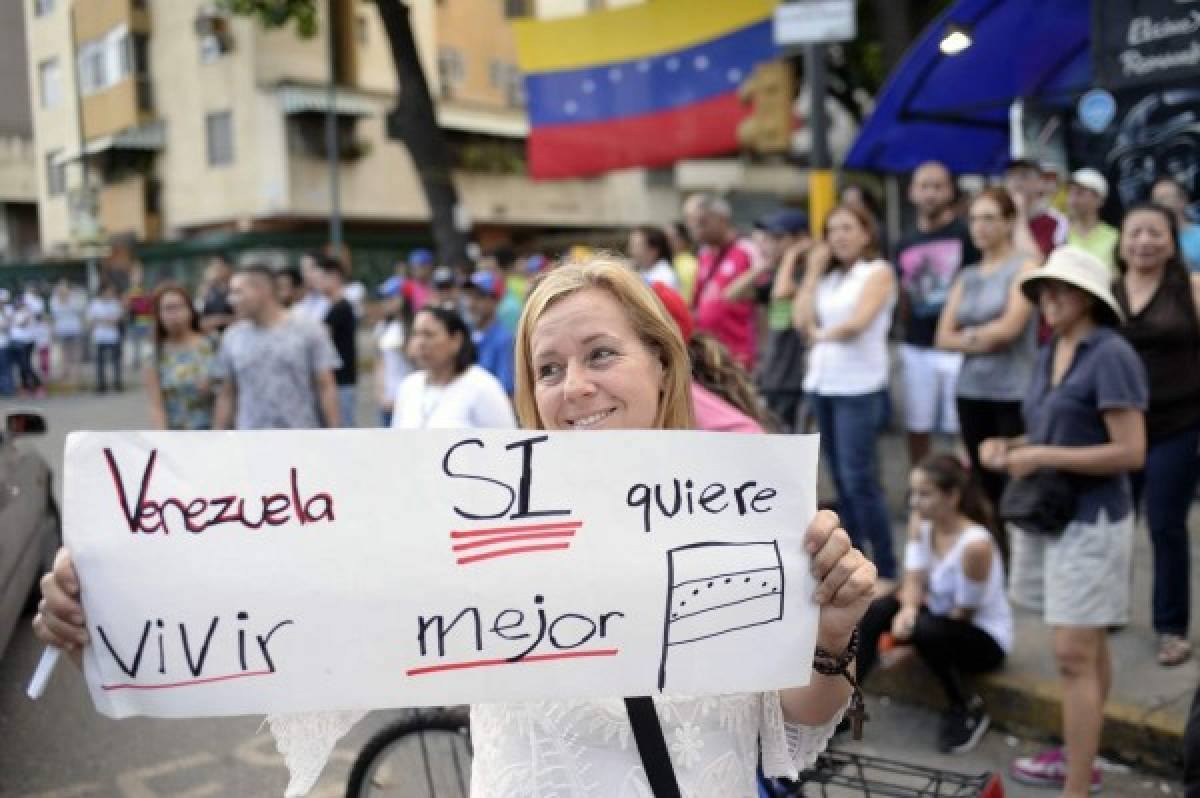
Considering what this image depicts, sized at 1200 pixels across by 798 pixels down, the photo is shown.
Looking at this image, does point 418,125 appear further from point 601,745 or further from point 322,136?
point 322,136

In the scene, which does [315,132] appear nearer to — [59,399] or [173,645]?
[59,399]

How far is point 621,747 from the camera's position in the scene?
165cm

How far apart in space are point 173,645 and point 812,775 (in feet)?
4.79

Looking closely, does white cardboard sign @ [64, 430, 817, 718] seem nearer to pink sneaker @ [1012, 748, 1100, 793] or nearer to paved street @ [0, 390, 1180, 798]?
paved street @ [0, 390, 1180, 798]

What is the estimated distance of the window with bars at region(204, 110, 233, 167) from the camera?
30.0 metres

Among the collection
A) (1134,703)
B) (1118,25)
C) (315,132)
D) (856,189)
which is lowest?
(1134,703)

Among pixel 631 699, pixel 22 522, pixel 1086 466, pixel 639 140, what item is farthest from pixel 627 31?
pixel 631 699

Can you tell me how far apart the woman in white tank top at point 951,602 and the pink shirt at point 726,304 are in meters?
2.78

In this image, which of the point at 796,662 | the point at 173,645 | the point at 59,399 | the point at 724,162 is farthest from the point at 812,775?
the point at 724,162

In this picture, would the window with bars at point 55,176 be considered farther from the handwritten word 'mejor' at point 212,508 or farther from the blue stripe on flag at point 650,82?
the blue stripe on flag at point 650,82

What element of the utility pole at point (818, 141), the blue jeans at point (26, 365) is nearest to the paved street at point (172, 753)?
the utility pole at point (818, 141)

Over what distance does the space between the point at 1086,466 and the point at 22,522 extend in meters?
4.68

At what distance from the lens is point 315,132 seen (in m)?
31.9

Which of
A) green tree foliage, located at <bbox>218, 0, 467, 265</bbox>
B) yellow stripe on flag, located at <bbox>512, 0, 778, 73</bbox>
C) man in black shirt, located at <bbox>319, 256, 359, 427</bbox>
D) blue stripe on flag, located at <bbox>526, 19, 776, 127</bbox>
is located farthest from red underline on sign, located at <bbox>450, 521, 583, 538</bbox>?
green tree foliage, located at <bbox>218, 0, 467, 265</bbox>
